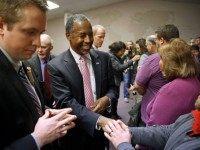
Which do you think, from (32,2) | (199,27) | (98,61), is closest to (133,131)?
(98,61)

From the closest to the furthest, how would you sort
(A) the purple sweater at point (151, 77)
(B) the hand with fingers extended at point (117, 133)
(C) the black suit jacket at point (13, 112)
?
(C) the black suit jacket at point (13, 112) < (B) the hand with fingers extended at point (117, 133) < (A) the purple sweater at point (151, 77)

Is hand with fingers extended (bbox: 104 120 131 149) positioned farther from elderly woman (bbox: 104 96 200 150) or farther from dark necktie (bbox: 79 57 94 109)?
dark necktie (bbox: 79 57 94 109)

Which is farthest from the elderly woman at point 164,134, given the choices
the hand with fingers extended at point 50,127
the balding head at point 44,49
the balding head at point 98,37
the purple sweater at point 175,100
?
the balding head at point 98,37

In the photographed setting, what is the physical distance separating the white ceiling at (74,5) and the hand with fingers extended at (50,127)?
9.67m

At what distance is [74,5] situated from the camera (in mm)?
12273

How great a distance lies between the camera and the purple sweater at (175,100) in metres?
2.46

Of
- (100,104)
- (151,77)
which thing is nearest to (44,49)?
(151,77)

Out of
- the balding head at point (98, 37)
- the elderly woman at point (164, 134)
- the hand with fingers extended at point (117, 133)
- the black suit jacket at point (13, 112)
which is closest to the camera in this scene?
the black suit jacket at point (13, 112)

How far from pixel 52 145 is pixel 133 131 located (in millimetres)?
505

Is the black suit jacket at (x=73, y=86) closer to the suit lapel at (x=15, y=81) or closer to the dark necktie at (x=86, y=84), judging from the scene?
the dark necktie at (x=86, y=84)

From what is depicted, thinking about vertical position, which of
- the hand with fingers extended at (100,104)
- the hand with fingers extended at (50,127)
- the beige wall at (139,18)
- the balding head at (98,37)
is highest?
the hand with fingers extended at (50,127)

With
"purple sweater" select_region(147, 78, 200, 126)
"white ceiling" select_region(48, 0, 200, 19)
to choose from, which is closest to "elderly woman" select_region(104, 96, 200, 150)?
"purple sweater" select_region(147, 78, 200, 126)

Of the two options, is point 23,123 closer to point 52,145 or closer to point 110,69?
point 52,145

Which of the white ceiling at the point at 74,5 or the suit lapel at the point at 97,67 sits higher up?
the suit lapel at the point at 97,67
